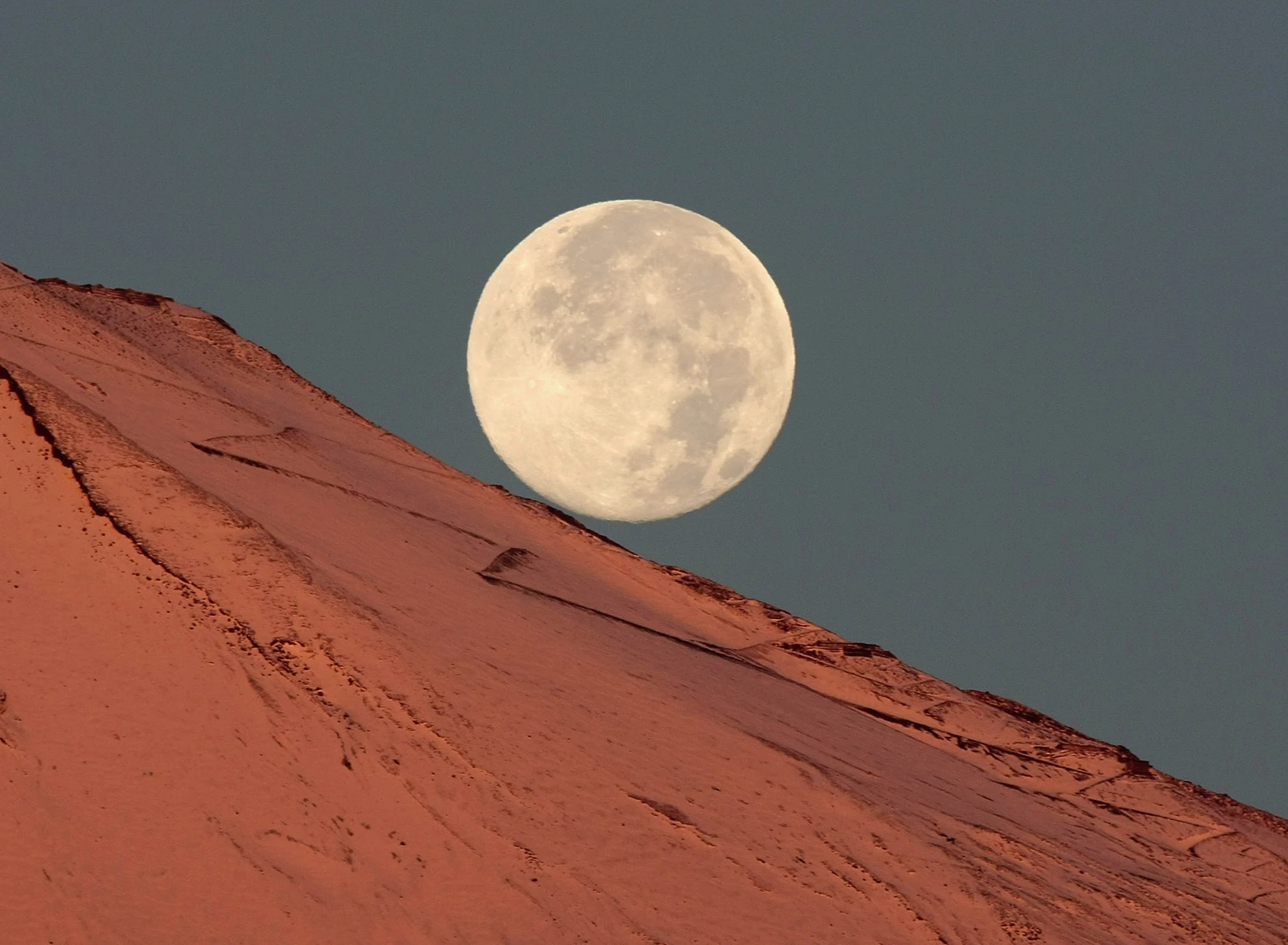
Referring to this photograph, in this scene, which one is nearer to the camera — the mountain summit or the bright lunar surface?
the mountain summit

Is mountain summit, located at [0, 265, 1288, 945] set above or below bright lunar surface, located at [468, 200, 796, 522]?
below

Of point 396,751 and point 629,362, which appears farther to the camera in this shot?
point 629,362

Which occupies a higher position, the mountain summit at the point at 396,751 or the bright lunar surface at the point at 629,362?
the bright lunar surface at the point at 629,362

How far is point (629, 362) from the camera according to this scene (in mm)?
18141

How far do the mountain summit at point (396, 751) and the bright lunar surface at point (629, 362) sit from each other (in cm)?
575

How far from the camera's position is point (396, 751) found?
7.84 meters

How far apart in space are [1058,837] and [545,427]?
9.28 m

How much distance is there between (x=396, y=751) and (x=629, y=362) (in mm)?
10722

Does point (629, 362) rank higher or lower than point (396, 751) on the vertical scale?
higher

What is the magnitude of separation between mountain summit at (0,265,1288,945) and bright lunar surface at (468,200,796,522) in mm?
5745

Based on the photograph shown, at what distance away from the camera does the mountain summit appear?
6.90m

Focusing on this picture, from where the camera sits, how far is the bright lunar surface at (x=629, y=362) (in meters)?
18.2

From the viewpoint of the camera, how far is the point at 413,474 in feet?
43.9

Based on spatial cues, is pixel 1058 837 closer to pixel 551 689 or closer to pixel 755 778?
pixel 755 778
